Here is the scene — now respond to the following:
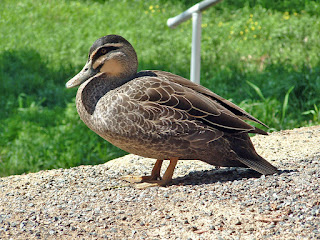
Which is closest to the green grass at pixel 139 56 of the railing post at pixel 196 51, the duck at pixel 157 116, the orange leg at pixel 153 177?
the railing post at pixel 196 51

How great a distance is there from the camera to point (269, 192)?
156 inches

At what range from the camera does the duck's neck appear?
4.43 m

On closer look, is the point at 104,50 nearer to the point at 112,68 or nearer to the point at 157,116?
the point at 112,68

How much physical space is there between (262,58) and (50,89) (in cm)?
417

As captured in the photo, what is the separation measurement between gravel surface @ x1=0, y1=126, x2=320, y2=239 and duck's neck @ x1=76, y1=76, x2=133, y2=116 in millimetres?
739

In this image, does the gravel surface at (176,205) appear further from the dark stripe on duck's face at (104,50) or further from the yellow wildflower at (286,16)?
the yellow wildflower at (286,16)

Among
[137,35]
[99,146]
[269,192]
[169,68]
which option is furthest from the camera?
[137,35]

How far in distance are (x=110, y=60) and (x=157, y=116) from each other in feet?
2.28

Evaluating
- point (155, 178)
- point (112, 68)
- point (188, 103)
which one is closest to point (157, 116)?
point (188, 103)

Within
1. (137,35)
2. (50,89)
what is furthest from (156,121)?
(137,35)

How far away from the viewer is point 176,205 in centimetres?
392

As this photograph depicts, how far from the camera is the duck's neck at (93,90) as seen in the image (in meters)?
4.43

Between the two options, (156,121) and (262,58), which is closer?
(156,121)

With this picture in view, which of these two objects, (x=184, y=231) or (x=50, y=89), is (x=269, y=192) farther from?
(x=50, y=89)
